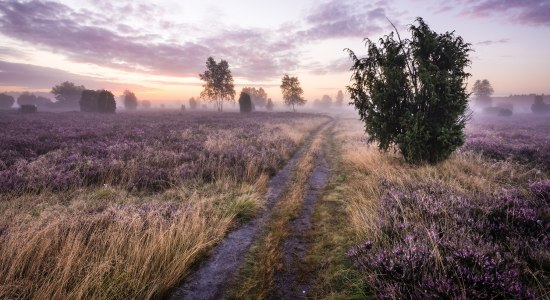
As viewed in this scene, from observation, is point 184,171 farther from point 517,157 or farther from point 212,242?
point 517,157

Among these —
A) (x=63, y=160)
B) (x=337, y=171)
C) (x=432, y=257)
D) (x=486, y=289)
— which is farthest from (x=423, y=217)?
(x=63, y=160)

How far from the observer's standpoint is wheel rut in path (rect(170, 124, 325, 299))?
4086 mm

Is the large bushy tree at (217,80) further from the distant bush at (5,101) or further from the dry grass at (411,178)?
the distant bush at (5,101)

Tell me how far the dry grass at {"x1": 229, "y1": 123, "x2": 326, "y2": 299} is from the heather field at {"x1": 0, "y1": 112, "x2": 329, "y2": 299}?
81cm

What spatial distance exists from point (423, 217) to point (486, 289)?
235cm

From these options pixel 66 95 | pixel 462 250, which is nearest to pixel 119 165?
pixel 462 250

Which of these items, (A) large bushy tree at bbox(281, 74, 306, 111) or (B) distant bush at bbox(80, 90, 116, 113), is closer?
(B) distant bush at bbox(80, 90, 116, 113)

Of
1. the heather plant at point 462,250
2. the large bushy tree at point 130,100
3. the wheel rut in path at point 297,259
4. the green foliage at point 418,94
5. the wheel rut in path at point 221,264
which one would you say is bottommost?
the wheel rut in path at point 297,259

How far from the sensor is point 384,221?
5.18 meters

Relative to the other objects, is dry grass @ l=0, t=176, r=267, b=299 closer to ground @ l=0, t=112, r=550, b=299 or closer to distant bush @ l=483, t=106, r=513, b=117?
ground @ l=0, t=112, r=550, b=299

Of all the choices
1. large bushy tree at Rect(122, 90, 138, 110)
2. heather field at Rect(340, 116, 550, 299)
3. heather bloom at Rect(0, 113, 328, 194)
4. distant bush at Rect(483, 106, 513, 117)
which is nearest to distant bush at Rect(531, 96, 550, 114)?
distant bush at Rect(483, 106, 513, 117)

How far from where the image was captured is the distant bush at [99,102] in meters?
54.6

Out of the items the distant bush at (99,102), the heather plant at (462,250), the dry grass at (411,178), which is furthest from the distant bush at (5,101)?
the heather plant at (462,250)

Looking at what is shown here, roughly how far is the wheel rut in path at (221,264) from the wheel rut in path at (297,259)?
0.80m
